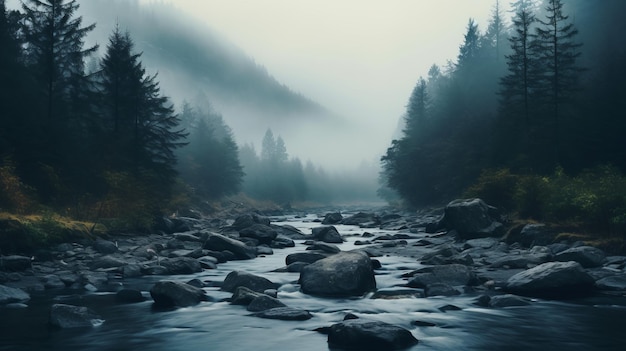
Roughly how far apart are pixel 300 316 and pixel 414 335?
2.41m

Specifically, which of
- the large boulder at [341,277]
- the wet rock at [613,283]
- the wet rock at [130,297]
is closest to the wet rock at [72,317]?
the wet rock at [130,297]

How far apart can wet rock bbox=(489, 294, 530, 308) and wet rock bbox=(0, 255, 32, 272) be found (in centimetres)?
1333

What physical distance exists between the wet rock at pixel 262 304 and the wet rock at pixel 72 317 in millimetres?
3093

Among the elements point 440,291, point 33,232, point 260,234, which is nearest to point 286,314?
point 440,291

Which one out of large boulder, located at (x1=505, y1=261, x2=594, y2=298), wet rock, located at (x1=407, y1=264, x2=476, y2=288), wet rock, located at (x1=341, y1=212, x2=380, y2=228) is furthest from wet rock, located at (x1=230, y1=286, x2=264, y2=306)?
wet rock, located at (x1=341, y1=212, x2=380, y2=228)

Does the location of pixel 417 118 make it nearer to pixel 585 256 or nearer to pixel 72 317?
pixel 585 256

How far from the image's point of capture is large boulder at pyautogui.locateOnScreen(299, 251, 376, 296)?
12.1m

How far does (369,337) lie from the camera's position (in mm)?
7676

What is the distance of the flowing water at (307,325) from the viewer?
8.17m

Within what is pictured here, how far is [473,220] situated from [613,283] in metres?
12.5

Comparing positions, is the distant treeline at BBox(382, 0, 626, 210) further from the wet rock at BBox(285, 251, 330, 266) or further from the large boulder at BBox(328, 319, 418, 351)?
the large boulder at BBox(328, 319, 418, 351)

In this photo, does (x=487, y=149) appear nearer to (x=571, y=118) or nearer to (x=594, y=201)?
(x=571, y=118)

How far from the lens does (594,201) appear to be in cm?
1777

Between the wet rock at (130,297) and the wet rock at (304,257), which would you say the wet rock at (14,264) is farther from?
the wet rock at (304,257)
